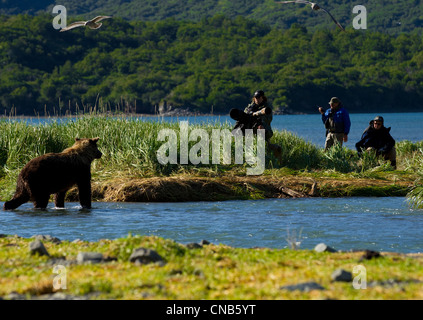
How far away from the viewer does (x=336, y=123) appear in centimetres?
1714

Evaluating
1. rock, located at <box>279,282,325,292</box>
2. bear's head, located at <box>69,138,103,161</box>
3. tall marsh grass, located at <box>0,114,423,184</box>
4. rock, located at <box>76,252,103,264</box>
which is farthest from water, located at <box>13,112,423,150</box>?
rock, located at <box>279,282,325,292</box>

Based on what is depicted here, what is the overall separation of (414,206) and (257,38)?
449 ft

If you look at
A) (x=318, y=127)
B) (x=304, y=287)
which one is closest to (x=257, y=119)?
(x=304, y=287)

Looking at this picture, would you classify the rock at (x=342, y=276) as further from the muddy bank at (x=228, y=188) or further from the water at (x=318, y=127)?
the water at (x=318, y=127)

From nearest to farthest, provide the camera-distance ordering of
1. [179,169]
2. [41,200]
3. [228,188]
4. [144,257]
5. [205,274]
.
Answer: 1. [205,274]
2. [144,257]
3. [41,200]
4. [228,188]
5. [179,169]

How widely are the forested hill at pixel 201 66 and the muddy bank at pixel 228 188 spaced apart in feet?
265

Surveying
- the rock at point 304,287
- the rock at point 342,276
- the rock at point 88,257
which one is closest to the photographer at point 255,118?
the rock at point 88,257

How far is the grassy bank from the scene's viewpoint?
1409 cm

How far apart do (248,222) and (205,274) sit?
532cm

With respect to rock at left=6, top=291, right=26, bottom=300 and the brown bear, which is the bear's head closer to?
the brown bear

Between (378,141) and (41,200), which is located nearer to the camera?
(41,200)

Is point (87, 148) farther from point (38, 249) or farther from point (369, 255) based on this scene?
point (369, 255)

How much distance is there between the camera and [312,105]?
4631 inches

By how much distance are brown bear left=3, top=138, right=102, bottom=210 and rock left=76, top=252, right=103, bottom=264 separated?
5.46 metres
